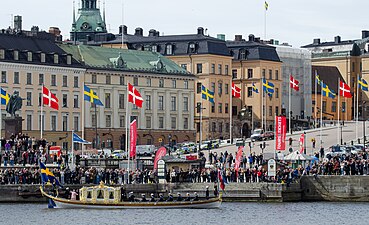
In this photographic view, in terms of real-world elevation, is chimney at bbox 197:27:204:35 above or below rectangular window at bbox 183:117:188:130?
above

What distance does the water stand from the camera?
9019 centimetres

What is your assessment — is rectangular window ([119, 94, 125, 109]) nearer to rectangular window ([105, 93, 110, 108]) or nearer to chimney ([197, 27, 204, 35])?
rectangular window ([105, 93, 110, 108])

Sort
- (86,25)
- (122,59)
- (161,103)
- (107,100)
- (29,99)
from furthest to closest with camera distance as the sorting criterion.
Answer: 1. (86,25)
2. (161,103)
3. (122,59)
4. (107,100)
5. (29,99)

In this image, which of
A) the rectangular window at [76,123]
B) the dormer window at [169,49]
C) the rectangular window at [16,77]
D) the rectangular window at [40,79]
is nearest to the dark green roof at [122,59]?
the rectangular window at [76,123]

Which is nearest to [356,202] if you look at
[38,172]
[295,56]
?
[38,172]

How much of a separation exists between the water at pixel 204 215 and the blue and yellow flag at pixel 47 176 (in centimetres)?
170

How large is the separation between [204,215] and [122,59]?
66.0 metres

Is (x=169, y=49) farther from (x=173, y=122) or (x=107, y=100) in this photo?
(x=107, y=100)

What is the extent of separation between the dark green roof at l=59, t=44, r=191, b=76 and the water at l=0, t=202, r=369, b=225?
5461cm

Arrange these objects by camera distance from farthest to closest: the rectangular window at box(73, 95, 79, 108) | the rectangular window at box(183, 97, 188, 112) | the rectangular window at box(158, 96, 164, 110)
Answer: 1. the rectangular window at box(183, 97, 188, 112)
2. the rectangular window at box(158, 96, 164, 110)
3. the rectangular window at box(73, 95, 79, 108)

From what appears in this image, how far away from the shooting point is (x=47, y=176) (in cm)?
9831

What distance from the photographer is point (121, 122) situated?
15888 centimetres

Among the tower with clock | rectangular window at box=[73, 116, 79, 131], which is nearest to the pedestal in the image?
rectangular window at box=[73, 116, 79, 131]

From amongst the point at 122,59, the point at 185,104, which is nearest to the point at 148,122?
the point at 185,104
